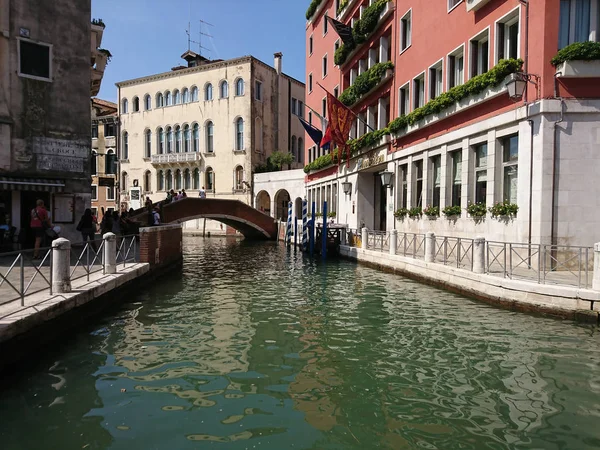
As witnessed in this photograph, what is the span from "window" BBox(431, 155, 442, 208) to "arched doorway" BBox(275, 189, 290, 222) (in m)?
23.3

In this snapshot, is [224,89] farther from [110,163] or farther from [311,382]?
[311,382]

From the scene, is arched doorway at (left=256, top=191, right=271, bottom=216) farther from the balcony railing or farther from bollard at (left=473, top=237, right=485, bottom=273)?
bollard at (left=473, top=237, right=485, bottom=273)

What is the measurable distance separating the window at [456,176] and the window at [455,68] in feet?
7.65

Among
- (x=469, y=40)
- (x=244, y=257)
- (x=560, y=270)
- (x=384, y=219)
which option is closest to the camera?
(x=560, y=270)

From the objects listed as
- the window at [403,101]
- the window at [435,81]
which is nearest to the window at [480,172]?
the window at [435,81]

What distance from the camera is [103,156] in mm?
47281

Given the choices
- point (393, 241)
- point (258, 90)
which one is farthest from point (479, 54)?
point (258, 90)

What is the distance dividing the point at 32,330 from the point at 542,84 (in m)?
11.6

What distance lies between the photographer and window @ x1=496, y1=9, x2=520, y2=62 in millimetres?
12938

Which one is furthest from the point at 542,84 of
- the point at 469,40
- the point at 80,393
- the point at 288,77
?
the point at 288,77

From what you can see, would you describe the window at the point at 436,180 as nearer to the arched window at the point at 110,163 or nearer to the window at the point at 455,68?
the window at the point at 455,68

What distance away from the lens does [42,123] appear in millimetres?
15680

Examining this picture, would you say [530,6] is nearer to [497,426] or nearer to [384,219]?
[497,426]

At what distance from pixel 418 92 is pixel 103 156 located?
37.2 metres
